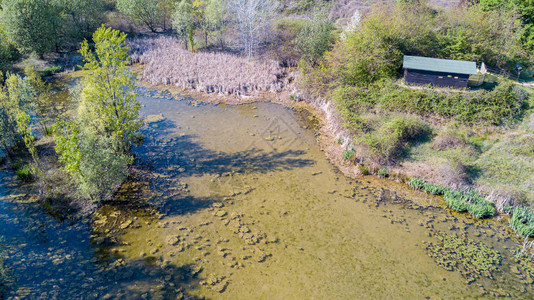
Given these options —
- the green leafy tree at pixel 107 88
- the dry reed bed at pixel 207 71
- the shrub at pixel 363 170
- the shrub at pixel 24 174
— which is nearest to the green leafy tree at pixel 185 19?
the dry reed bed at pixel 207 71

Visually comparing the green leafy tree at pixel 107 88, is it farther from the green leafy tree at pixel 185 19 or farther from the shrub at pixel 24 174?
the green leafy tree at pixel 185 19

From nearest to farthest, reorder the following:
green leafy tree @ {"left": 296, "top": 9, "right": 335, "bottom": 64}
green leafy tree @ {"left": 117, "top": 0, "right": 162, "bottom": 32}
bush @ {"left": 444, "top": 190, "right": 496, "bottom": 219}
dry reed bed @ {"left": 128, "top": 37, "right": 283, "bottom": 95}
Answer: bush @ {"left": 444, "top": 190, "right": 496, "bottom": 219}
green leafy tree @ {"left": 296, "top": 9, "right": 335, "bottom": 64}
dry reed bed @ {"left": 128, "top": 37, "right": 283, "bottom": 95}
green leafy tree @ {"left": 117, "top": 0, "right": 162, "bottom": 32}

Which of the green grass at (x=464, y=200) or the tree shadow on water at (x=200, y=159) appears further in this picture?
the tree shadow on water at (x=200, y=159)

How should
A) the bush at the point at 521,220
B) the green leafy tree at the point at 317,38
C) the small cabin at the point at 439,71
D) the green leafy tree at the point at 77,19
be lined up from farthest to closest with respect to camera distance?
the green leafy tree at the point at 77,19
the green leafy tree at the point at 317,38
the small cabin at the point at 439,71
the bush at the point at 521,220

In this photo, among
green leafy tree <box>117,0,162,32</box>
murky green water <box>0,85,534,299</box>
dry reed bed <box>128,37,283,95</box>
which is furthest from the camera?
green leafy tree <box>117,0,162,32</box>

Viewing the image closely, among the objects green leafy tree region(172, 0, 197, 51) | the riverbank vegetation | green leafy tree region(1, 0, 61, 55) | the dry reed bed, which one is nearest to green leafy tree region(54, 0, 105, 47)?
green leafy tree region(1, 0, 61, 55)

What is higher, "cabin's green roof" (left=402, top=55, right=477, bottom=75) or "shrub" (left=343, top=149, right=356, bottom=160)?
"cabin's green roof" (left=402, top=55, right=477, bottom=75)

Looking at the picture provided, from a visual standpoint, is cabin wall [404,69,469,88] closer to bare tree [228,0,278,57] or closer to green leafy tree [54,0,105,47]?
bare tree [228,0,278,57]
